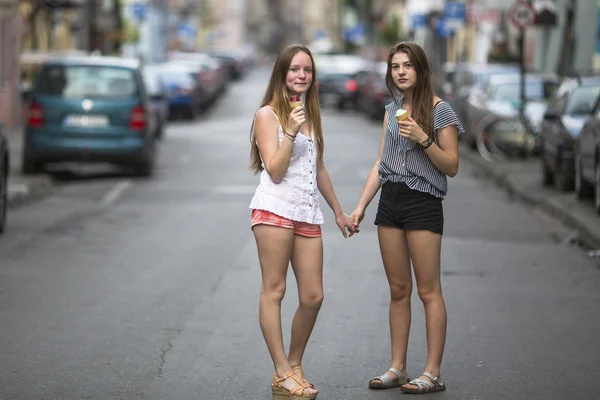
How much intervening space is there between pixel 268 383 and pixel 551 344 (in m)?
2.02

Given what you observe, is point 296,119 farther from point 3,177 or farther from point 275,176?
point 3,177

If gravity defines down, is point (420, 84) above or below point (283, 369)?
above

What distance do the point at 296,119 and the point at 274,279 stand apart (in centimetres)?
77

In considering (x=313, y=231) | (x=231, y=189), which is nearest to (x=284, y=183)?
(x=313, y=231)

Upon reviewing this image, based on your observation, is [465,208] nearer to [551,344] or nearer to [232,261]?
[232,261]

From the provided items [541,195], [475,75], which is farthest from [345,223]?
[475,75]

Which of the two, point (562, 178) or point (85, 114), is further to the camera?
point (85, 114)

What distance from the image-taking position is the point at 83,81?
68.2 feet

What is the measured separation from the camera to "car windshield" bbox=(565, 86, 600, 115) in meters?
19.7

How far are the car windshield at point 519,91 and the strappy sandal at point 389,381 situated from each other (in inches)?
801

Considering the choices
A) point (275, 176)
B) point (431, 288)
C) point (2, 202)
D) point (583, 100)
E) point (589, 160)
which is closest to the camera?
point (275, 176)

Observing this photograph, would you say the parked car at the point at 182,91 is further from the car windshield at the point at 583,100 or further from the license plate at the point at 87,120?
the car windshield at the point at 583,100

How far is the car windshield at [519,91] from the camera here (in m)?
27.3

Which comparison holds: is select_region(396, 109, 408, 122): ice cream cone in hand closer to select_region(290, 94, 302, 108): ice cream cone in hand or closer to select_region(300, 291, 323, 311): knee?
select_region(290, 94, 302, 108): ice cream cone in hand
